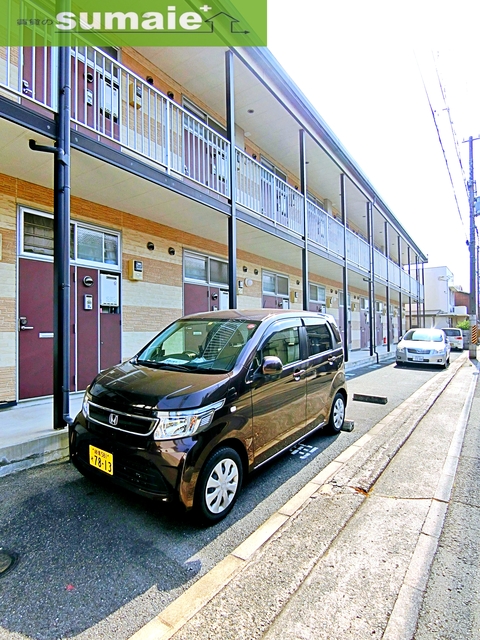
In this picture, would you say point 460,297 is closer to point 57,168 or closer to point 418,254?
point 418,254

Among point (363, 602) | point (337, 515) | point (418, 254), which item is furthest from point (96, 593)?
point (418, 254)

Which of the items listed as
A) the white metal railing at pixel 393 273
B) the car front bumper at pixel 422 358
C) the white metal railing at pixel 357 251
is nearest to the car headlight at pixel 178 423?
the white metal railing at pixel 357 251

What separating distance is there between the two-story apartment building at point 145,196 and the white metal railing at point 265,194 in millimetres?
40

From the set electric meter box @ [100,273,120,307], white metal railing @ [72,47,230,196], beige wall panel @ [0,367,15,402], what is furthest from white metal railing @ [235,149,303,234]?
beige wall panel @ [0,367,15,402]

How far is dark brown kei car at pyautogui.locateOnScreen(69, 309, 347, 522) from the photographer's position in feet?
8.80

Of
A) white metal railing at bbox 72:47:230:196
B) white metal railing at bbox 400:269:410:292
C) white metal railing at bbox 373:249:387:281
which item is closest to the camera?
white metal railing at bbox 72:47:230:196

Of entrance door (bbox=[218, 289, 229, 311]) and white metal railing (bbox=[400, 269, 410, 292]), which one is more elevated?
white metal railing (bbox=[400, 269, 410, 292])

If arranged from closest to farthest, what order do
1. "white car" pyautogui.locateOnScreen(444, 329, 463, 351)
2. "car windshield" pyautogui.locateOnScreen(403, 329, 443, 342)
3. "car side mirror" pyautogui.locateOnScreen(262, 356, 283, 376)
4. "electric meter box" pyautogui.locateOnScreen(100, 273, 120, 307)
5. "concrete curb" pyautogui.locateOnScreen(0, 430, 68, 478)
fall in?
1. "car side mirror" pyautogui.locateOnScreen(262, 356, 283, 376)
2. "concrete curb" pyautogui.locateOnScreen(0, 430, 68, 478)
3. "electric meter box" pyautogui.locateOnScreen(100, 273, 120, 307)
4. "car windshield" pyautogui.locateOnScreen(403, 329, 443, 342)
5. "white car" pyautogui.locateOnScreen(444, 329, 463, 351)

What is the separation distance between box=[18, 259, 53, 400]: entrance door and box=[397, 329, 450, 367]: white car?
38.9 ft

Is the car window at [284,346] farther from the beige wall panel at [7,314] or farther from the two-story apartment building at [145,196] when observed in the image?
the beige wall panel at [7,314]

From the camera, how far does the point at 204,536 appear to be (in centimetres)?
269

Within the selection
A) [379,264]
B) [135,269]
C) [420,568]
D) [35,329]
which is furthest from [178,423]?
[379,264]

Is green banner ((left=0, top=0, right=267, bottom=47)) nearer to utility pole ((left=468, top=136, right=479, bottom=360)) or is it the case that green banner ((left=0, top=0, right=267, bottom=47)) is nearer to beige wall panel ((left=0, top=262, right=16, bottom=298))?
beige wall panel ((left=0, top=262, right=16, bottom=298))

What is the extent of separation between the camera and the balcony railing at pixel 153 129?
16.1 feet
